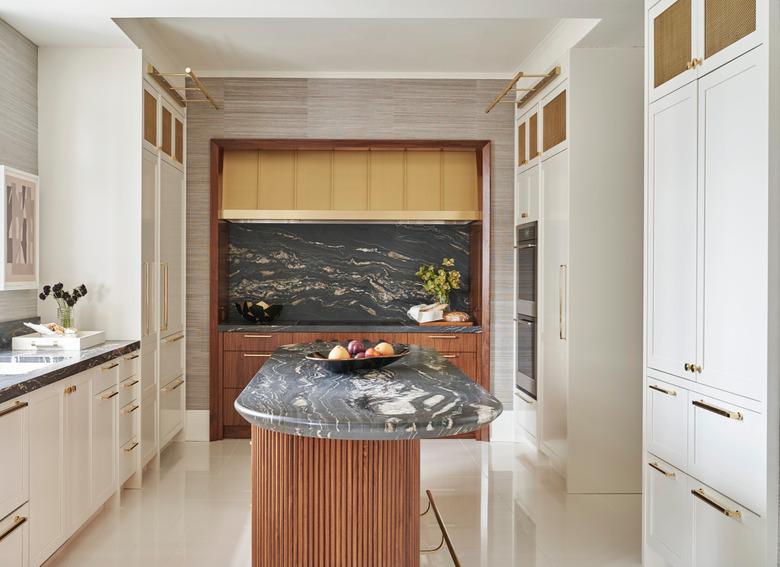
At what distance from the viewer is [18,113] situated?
12.3 feet

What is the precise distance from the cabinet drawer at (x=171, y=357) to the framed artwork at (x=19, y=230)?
101 centimetres

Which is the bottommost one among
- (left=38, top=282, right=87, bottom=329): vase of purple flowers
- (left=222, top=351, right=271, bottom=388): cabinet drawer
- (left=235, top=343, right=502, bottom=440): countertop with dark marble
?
(left=222, top=351, right=271, bottom=388): cabinet drawer

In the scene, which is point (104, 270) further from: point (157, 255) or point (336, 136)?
point (336, 136)

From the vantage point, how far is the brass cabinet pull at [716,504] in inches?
89.5

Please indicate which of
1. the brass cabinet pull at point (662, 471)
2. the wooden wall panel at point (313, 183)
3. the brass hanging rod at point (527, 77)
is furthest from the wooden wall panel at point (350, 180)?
the brass cabinet pull at point (662, 471)

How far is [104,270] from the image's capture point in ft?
13.4

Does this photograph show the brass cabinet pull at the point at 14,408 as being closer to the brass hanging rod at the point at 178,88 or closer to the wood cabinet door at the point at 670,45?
the brass hanging rod at the point at 178,88

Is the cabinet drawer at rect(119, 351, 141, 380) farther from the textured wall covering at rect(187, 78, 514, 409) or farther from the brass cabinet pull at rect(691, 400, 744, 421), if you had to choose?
the brass cabinet pull at rect(691, 400, 744, 421)

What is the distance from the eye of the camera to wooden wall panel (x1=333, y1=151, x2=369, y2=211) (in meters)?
5.48

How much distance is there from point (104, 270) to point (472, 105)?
9.78 feet

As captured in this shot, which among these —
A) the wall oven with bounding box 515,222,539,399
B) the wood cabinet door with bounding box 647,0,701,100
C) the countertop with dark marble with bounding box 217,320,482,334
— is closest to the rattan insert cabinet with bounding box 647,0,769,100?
the wood cabinet door with bounding box 647,0,701,100

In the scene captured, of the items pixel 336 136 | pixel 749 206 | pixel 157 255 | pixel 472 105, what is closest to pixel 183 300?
pixel 157 255

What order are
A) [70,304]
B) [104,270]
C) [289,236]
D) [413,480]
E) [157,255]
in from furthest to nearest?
[289,236] < [157,255] < [104,270] < [70,304] < [413,480]

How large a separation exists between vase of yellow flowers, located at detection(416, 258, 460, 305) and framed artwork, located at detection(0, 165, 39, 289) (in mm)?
2935
